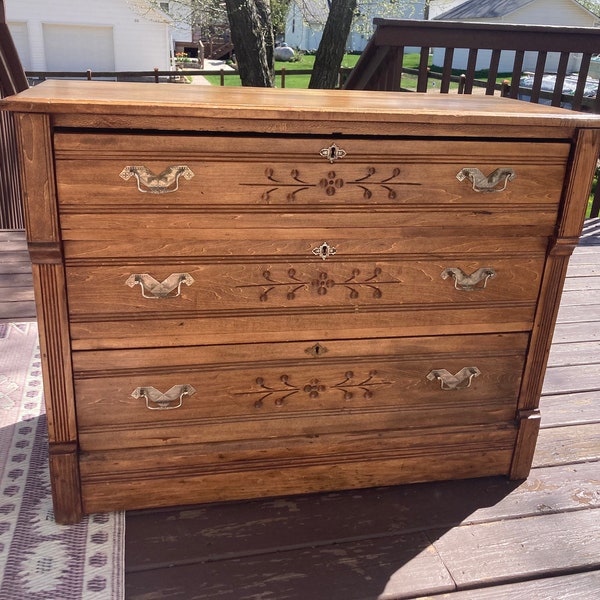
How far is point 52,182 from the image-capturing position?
142cm

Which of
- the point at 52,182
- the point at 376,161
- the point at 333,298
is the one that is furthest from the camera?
the point at 333,298

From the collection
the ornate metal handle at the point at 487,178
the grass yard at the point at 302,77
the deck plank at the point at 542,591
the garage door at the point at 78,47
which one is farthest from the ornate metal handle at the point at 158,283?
the garage door at the point at 78,47

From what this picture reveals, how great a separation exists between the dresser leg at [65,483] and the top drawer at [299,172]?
2.02 ft

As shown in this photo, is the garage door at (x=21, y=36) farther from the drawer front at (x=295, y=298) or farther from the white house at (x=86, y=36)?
the drawer front at (x=295, y=298)

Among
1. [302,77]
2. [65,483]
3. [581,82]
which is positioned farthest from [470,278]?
[302,77]

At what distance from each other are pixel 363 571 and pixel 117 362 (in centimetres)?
80

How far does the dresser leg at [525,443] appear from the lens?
1926 mm

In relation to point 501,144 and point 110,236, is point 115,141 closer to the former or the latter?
point 110,236

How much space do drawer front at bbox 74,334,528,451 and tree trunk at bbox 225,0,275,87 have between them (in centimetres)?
436

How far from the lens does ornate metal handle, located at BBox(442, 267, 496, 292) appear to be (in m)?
1.73

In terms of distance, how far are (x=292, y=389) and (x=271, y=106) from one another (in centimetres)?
73

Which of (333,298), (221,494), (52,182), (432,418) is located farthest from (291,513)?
(52,182)

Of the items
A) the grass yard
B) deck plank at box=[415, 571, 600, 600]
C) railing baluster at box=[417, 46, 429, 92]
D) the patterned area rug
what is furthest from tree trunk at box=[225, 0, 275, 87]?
the grass yard

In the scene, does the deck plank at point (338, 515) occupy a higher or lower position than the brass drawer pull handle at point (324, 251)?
lower
